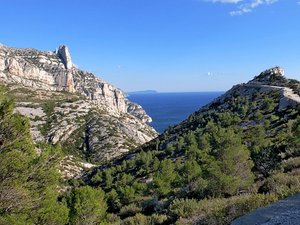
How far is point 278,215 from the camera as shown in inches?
288

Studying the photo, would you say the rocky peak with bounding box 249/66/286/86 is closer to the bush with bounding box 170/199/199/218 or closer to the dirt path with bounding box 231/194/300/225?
the bush with bounding box 170/199/199/218

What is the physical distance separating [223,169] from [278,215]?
1554 cm

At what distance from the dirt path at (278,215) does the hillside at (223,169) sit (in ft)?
4.87

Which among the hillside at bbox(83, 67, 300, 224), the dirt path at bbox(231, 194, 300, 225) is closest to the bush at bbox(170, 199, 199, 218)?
the hillside at bbox(83, 67, 300, 224)

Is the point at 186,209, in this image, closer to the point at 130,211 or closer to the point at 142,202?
the point at 130,211

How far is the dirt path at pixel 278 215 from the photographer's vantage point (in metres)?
6.93

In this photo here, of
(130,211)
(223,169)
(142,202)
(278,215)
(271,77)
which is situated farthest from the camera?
(271,77)

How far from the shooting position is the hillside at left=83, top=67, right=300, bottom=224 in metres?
12.7

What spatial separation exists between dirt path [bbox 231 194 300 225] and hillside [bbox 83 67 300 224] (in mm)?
1485

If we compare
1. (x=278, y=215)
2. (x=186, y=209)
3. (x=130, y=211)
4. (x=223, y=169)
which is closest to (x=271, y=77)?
(x=223, y=169)

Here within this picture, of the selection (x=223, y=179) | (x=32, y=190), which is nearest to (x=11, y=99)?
(x=32, y=190)

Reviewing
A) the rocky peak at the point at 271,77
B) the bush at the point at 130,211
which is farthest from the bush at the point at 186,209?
the rocky peak at the point at 271,77

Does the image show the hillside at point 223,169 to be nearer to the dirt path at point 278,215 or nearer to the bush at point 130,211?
the bush at point 130,211

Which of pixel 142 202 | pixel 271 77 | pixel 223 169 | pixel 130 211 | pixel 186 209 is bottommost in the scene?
pixel 142 202
